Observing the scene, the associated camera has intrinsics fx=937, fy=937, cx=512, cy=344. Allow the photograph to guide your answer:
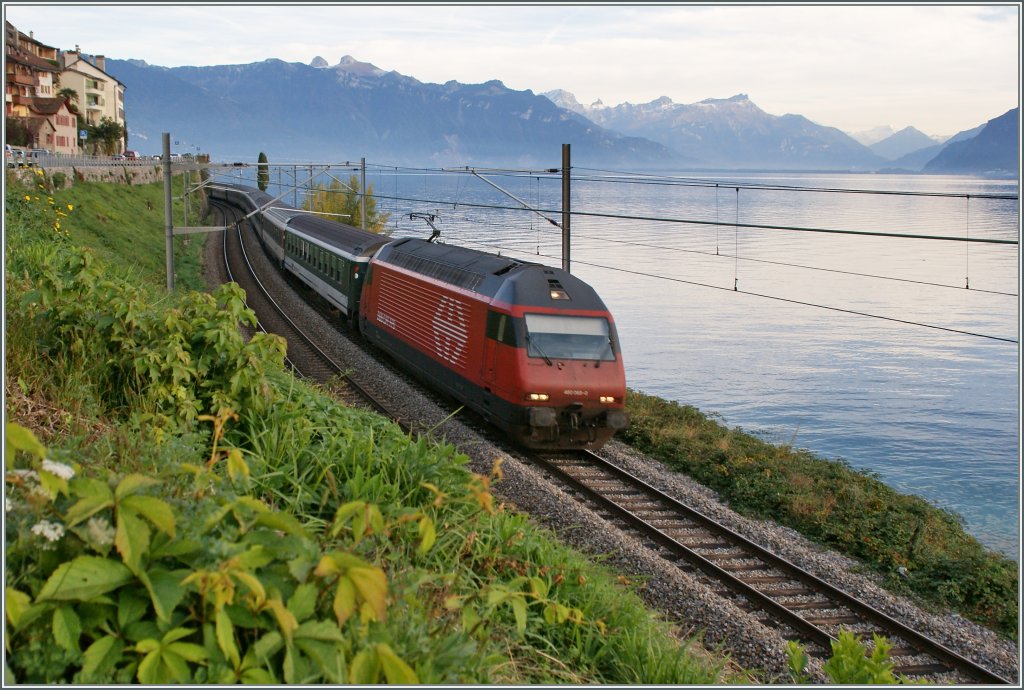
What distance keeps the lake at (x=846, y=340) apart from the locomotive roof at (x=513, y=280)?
156 centimetres

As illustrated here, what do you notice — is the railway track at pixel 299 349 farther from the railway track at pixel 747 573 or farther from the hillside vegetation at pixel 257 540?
the hillside vegetation at pixel 257 540

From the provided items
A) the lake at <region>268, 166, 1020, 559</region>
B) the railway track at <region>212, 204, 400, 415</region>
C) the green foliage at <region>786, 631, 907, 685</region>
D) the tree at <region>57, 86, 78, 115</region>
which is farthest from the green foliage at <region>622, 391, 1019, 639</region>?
the tree at <region>57, 86, 78, 115</region>

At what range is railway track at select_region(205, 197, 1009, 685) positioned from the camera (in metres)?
10.1

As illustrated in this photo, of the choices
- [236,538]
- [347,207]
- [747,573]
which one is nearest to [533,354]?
[747,573]

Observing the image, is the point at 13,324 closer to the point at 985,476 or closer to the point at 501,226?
the point at 985,476

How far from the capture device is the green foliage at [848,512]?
12.4 meters

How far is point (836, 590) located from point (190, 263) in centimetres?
3919

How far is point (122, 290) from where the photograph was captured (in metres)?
9.62

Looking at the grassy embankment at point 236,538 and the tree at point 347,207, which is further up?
the tree at point 347,207

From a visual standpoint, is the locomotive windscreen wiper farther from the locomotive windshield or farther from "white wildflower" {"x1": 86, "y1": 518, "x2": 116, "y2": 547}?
"white wildflower" {"x1": 86, "y1": 518, "x2": 116, "y2": 547}

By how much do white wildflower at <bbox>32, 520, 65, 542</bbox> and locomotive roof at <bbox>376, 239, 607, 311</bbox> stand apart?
1147 cm

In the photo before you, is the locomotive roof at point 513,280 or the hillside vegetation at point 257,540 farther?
the locomotive roof at point 513,280

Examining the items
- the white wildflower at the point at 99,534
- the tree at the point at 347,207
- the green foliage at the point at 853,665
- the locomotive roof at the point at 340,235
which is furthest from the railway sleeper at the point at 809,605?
the tree at the point at 347,207

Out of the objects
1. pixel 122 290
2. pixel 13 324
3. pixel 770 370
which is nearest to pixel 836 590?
pixel 122 290
